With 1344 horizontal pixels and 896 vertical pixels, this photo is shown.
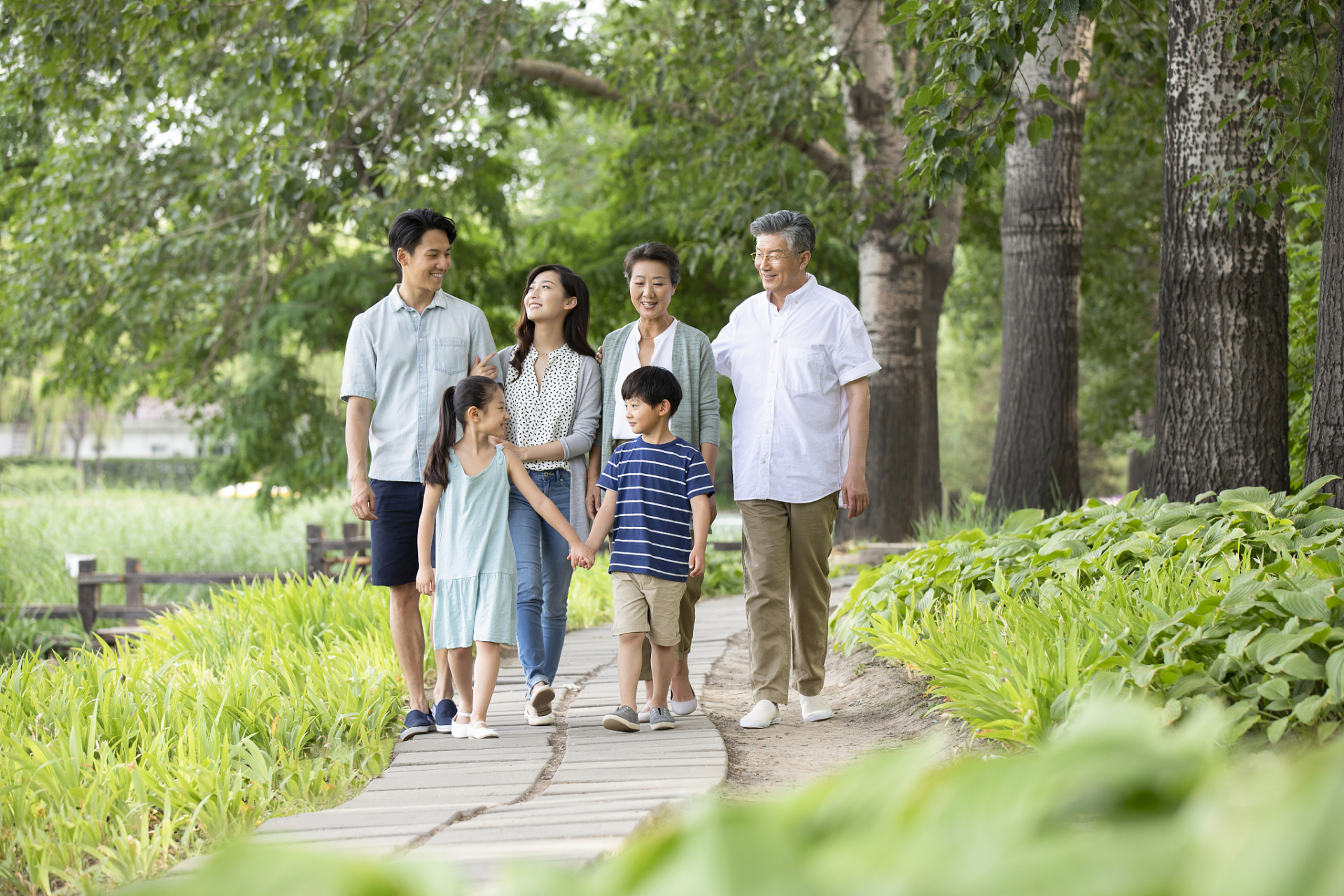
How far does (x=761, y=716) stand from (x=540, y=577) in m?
0.99

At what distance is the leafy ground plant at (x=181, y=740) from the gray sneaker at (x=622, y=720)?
757 millimetres

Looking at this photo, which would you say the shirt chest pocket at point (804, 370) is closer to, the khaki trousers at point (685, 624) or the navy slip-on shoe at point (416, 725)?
the khaki trousers at point (685, 624)

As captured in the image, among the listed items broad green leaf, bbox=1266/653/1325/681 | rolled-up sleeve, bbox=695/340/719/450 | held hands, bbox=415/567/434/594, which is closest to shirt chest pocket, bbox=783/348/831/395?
rolled-up sleeve, bbox=695/340/719/450

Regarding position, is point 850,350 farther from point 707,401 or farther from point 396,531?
point 396,531

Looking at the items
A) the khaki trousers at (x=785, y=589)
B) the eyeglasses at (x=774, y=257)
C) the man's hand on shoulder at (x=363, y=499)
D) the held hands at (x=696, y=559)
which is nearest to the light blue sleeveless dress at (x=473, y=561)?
the man's hand on shoulder at (x=363, y=499)

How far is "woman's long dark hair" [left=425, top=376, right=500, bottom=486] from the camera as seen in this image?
4066 mm

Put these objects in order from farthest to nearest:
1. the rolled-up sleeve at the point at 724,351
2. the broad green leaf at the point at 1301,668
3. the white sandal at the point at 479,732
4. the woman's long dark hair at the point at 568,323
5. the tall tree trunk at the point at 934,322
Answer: the tall tree trunk at the point at 934,322
the rolled-up sleeve at the point at 724,351
the woman's long dark hair at the point at 568,323
the white sandal at the point at 479,732
the broad green leaf at the point at 1301,668

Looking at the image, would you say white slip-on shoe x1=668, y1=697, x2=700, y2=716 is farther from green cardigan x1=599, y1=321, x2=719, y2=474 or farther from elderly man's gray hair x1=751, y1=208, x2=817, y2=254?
elderly man's gray hair x1=751, y1=208, x2=817, y2=254

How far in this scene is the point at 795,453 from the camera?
4.32 metres

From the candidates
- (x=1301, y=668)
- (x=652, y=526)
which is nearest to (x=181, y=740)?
(x=652, y=526)

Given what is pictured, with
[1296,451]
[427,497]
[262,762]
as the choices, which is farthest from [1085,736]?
[1296,451]

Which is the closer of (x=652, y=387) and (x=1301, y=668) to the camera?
(x=1301, y=668)

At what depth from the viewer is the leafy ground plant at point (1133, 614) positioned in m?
2.80

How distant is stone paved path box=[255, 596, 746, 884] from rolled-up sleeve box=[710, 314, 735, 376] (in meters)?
1.37
